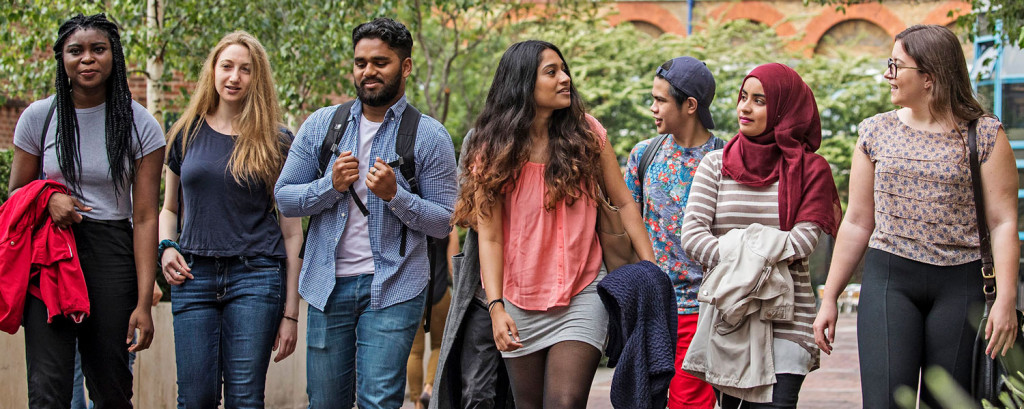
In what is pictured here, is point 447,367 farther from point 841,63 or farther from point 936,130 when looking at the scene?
point 841,63

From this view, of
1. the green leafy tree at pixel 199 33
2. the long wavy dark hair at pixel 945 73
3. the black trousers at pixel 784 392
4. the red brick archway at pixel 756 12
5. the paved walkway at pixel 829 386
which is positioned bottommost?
the paved walkway at pixel 829 386

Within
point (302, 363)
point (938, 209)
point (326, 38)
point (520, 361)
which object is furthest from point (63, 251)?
point (326, 38)

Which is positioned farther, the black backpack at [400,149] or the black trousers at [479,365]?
the black backpack at [400,149]

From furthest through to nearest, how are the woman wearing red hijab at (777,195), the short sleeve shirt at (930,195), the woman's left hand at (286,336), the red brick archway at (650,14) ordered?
the red brick archway at (650,14) → the woman's left hand at (286,336) → the woman wearing red hijab at (777,195) → the short sleeve shirt at (930,195)

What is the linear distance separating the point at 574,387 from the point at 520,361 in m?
0.28

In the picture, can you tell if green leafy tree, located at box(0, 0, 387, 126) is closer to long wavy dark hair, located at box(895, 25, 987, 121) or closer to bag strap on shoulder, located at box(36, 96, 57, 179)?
bag strap on shoulder, located at box(36, 96, 57, 179)

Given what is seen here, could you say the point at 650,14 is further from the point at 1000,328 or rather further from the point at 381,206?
A: the point at 1000,328

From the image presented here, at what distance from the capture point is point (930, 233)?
4.28m

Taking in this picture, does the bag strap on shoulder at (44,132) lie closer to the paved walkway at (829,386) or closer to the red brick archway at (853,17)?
the paved walkway at (829,386)

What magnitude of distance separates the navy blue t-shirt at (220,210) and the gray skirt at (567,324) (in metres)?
1.26

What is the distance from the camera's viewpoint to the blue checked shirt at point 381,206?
466cm

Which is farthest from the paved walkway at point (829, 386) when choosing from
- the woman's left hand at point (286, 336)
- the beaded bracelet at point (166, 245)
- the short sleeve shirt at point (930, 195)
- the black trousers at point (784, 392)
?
the short sleeve shirt at point (930, 195)

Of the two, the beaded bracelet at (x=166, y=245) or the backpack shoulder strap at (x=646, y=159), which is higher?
the backpack shoulder strap at (x=646, y=159)

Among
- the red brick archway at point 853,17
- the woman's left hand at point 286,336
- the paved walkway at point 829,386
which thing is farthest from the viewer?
the red brick archway at point 853,17
